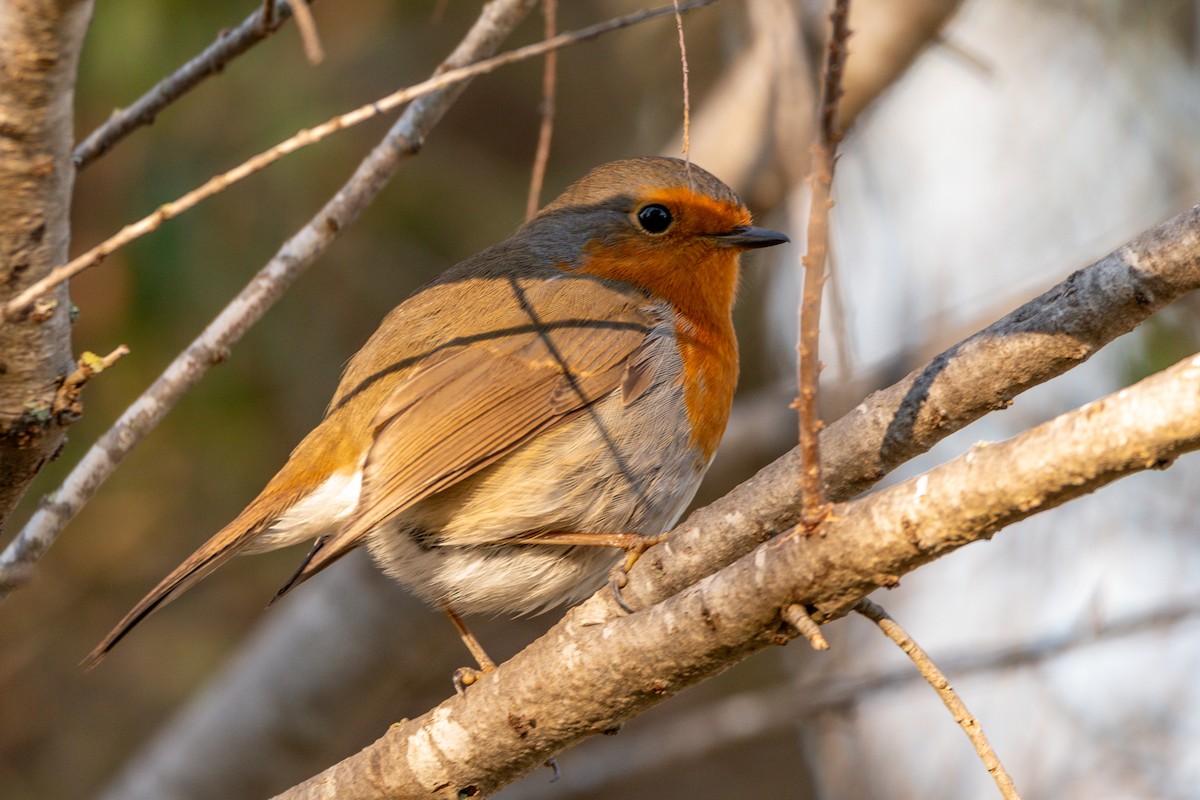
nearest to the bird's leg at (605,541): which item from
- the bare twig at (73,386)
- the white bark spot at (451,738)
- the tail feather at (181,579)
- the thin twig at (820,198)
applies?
the white bark spot at (451,738)

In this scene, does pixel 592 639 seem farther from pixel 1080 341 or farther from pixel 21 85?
pixel 21 85

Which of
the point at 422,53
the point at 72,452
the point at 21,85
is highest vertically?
the point at 422,53

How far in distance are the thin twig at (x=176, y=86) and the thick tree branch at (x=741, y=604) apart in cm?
149

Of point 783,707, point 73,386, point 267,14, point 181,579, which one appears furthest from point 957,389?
point 783,707

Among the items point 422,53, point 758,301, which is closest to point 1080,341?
point 758,301

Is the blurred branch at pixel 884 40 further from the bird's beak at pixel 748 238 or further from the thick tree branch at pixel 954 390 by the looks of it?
the thick tree branch at pixel 954 390

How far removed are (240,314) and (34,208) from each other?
2.44 feet

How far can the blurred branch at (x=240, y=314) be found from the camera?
2412 millimetres

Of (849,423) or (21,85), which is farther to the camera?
(849,423)

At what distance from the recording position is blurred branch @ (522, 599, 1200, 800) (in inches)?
157

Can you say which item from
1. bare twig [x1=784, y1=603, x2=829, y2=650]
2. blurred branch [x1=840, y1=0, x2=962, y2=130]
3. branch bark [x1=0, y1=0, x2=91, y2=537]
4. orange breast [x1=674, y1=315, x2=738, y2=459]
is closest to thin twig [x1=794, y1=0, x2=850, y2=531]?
bare twig [x1=784, y1=603, x2=829, y2=650]

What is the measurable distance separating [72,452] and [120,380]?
0.33 meters

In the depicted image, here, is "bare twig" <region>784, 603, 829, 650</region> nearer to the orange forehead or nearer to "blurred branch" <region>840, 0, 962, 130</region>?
the orange forehead

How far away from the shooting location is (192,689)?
554cm
